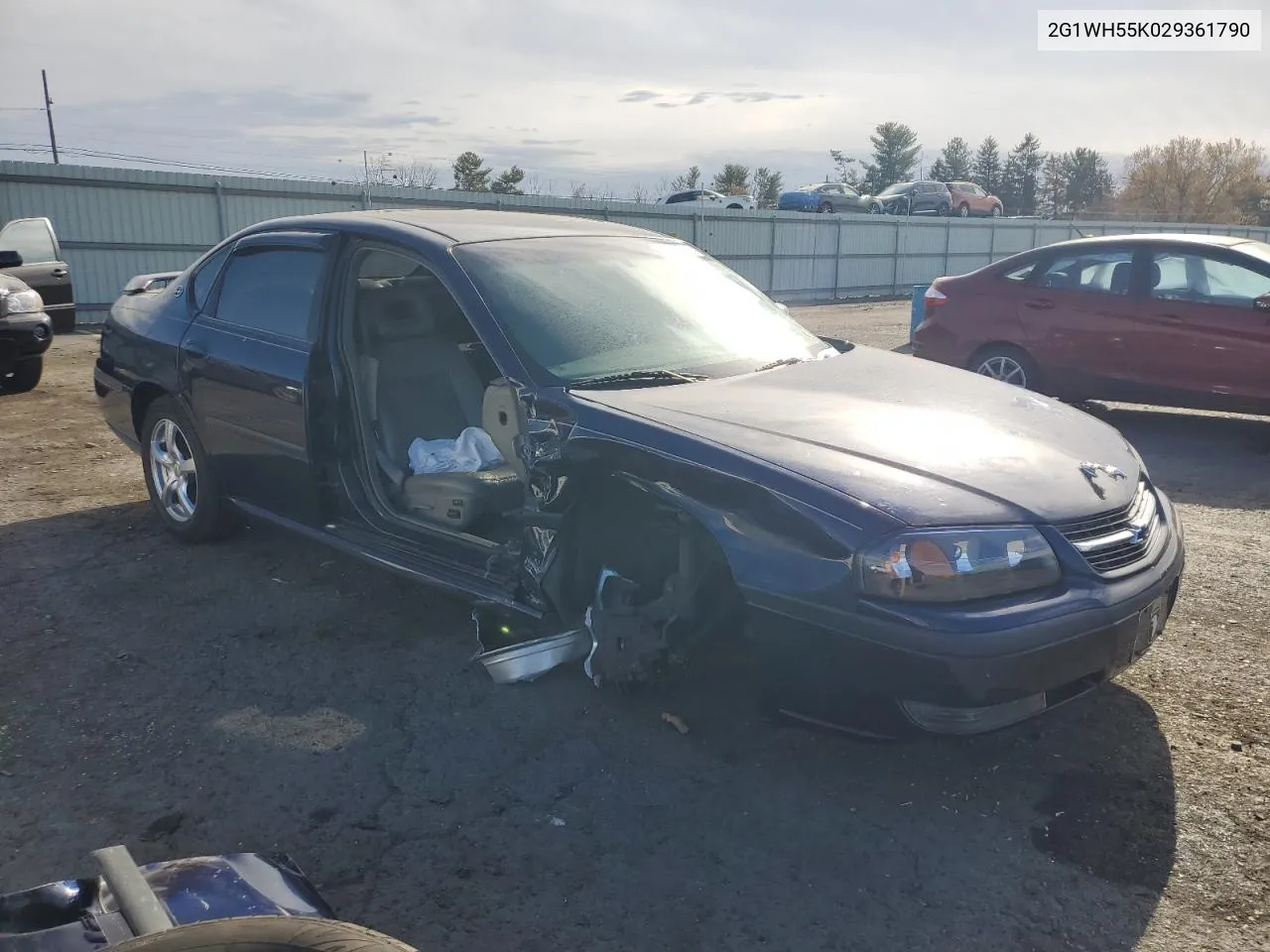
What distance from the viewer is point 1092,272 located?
8109 millimetres

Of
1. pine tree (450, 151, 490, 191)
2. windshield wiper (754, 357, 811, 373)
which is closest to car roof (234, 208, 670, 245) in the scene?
windshield wiper (754, 357, 811, 373)

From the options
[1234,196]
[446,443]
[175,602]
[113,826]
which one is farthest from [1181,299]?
[1234,196]

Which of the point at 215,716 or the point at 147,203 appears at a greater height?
the point at 147,203

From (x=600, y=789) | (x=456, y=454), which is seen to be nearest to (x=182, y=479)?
(x=456, y=454)

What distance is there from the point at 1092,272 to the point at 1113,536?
19.0 ft

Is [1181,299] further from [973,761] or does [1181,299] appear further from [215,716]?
[215,716]

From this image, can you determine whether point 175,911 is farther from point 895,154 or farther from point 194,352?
point 895,154

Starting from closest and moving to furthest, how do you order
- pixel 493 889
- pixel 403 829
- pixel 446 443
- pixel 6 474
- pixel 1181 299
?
pixel 493 889, pixel 403 829, pixel 446 443, pixel 6 474, pixel 1181 299

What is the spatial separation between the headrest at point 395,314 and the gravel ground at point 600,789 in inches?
45.0

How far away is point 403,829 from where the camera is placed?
2812mm

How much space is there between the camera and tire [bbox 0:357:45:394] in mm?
9680

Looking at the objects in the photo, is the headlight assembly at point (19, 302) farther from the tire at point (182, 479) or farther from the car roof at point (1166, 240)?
the car roof at point (1166, 240)

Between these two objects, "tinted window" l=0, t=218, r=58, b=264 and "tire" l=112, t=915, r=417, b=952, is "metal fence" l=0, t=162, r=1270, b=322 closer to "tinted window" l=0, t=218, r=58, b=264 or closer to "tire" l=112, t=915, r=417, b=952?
"tinted window" l=0, t=218, r=58, b=264

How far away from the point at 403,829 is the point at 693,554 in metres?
1.16
